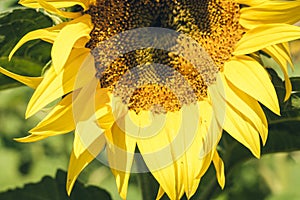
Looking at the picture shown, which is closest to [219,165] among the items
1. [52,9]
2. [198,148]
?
[198,148]

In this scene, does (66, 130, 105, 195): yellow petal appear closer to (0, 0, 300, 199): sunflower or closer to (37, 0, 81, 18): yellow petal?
(0, 0, 300, 199): sunflower

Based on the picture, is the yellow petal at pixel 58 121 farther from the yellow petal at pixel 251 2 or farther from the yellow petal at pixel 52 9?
the yellow petal at pixel 251 2

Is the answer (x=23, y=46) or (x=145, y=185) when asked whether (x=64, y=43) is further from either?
(x=145, y=185)

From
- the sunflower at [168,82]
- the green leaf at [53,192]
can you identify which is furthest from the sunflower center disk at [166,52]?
the green leaf at [53,192]

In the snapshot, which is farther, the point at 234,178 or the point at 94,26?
the point at 234,178

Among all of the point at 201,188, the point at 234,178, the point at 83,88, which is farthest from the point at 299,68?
the point at 83,88

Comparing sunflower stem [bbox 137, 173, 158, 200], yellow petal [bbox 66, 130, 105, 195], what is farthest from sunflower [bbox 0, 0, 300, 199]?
sunflower stem [bbox 137, 173, 158, 200]

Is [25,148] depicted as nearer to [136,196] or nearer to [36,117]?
[36,117]
